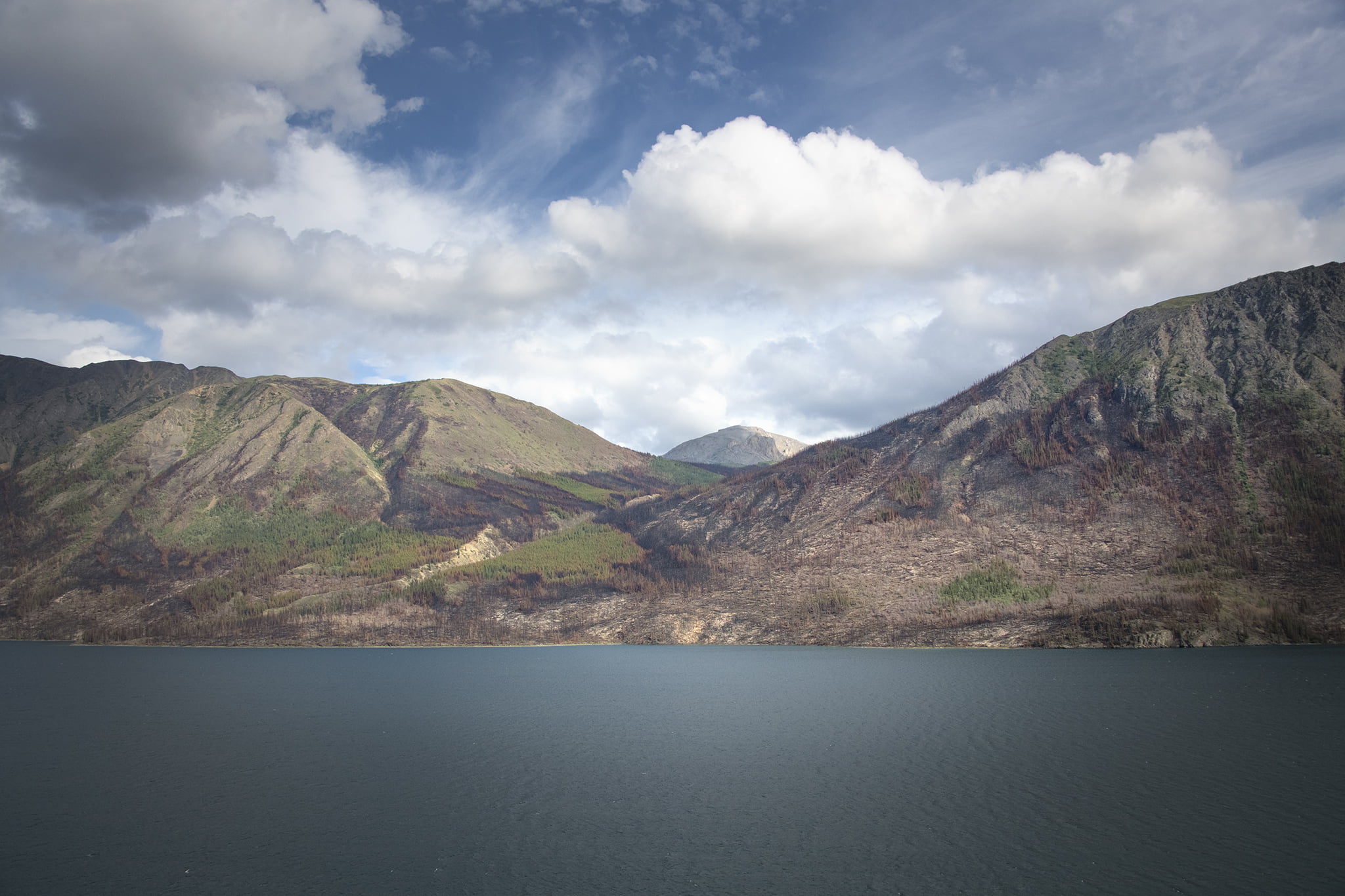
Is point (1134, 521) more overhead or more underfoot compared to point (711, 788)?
more overhead

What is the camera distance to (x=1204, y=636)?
11881cm

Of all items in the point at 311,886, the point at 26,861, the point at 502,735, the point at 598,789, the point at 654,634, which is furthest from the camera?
the point at 654,634

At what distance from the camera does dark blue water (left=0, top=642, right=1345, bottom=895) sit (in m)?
34.5

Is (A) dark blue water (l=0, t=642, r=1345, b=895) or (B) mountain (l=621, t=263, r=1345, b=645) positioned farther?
(B) mountain (l=621, t=263, r=1345, b=645)

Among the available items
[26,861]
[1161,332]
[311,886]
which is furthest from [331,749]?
[1161,332]

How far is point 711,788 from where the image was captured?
4866 cm

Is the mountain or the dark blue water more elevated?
the mountain

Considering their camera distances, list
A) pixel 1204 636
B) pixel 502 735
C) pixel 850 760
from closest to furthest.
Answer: pixel 850 760
pixel 502 735
pixel 1204 636

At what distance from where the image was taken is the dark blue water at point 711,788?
34.5 m

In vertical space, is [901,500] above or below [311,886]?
above

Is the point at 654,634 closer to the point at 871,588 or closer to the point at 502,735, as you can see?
the point at 871,588

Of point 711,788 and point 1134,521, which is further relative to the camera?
point 1134,521

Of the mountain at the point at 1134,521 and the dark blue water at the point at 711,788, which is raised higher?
the mountain at the point at 1134,521

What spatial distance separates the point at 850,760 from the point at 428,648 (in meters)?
168
